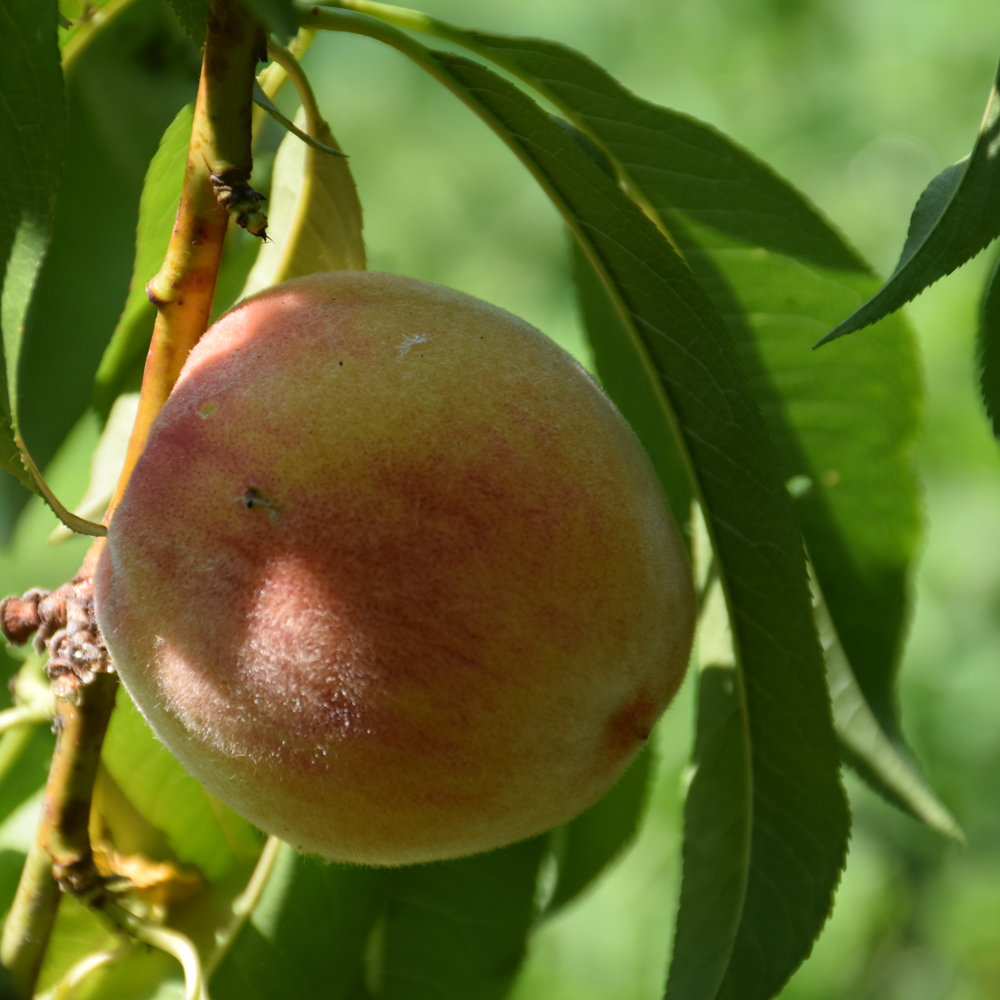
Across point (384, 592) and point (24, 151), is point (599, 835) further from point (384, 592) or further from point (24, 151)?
point (24, 151)

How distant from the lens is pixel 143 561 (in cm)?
82

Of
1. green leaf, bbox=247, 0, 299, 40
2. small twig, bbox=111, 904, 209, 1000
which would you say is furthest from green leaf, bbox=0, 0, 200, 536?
green leaf, bbox=247, 0, 299, 40

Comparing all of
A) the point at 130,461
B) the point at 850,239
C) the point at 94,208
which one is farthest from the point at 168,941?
the point at 850,239

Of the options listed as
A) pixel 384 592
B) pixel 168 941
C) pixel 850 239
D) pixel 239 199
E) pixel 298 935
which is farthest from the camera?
pixel 850 239

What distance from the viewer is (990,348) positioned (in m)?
1.10

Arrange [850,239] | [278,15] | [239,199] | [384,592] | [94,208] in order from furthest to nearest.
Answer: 1. [850,239]
2. [94,208]
3. [239,199]
4. [384,592]
5. [278,15]

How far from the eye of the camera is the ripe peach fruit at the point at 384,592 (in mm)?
774

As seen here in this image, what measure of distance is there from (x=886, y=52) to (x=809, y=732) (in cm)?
327

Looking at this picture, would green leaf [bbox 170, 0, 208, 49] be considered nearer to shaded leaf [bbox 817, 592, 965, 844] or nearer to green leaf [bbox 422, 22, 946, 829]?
green leaf [bbox 422, 22, 946, 829]

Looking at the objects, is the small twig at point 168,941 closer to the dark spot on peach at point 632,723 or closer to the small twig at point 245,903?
the small twig at point 245,903

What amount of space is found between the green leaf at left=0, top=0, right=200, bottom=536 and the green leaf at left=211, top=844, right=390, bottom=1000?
1.78ft

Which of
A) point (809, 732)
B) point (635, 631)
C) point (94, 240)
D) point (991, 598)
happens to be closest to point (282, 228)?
point (94, 240)

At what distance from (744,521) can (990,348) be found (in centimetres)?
32

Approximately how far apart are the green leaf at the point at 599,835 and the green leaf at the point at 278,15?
983 mm
